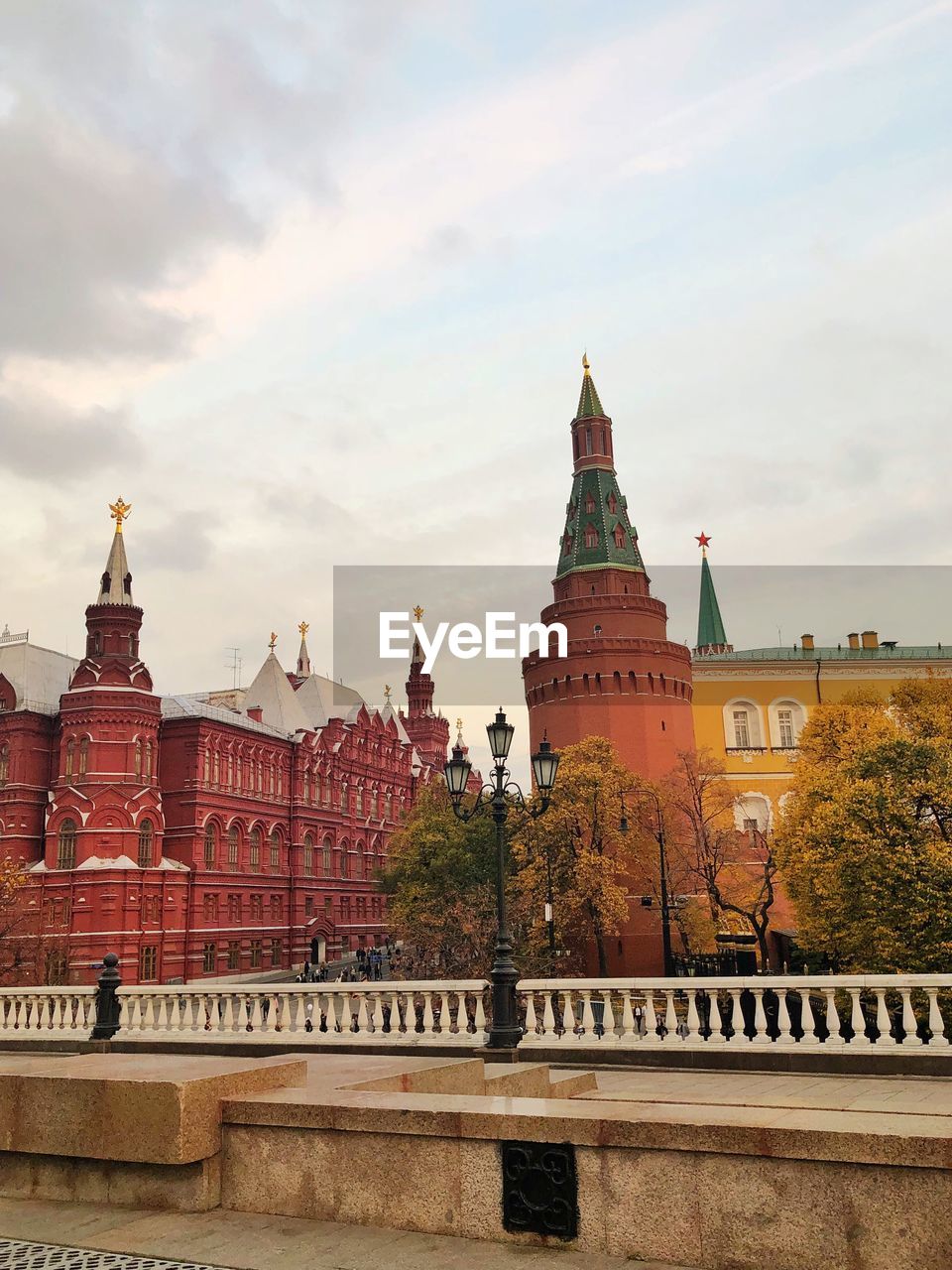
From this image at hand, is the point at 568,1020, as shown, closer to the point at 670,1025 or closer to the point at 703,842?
the point at 670,1025

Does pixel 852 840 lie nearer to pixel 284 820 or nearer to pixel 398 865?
pixel 398 865

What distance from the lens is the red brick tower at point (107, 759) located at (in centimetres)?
5069

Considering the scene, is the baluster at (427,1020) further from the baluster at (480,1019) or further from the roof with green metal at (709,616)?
the roof with green metal at (709,616)

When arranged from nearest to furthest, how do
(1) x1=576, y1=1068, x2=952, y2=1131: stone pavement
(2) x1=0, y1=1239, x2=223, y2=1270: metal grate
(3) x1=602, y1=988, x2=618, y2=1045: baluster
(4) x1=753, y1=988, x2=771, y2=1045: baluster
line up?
(2) x1=0, y1=1239, x2=223, y2=1270: metal grate → (1) x1=576, y1=1068, x2=952, y2=1131: stone pavement → (4) x1=753, y1=988, x2=771, y2=1045: baluster → (3) x1=602, y1=988, x2=618, y2=1045: baluster

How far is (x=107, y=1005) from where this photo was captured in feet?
51.6

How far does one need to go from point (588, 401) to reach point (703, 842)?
28.3 m

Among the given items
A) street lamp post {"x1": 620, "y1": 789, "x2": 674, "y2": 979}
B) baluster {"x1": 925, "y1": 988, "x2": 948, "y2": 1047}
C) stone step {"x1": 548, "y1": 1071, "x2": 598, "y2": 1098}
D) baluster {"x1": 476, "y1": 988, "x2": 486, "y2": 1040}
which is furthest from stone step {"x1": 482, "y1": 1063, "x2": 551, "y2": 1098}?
street lamp post {"x1": 620, "y1": 789, "x2": 674, "y2": 979}

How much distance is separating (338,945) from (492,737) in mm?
56041

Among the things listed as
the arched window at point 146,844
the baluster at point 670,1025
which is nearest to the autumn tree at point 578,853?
the arched window at point 146,844

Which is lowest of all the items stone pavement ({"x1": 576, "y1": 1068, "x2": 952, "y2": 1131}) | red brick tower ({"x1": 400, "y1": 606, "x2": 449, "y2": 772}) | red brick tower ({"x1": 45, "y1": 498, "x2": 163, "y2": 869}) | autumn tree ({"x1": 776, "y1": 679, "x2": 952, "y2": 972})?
stone pavement ({"x1": 576, "y1": 1068, "x2": 952, "y2": 1131})

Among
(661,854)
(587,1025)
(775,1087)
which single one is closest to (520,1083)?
(775,1087)

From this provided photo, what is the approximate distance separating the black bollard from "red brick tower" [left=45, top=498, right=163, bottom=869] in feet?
118

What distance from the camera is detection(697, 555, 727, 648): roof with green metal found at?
3654 inches

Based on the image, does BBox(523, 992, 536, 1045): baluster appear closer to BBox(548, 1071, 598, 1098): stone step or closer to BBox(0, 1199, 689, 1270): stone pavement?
BBox(548, 1071, 598, 1098): stone step
